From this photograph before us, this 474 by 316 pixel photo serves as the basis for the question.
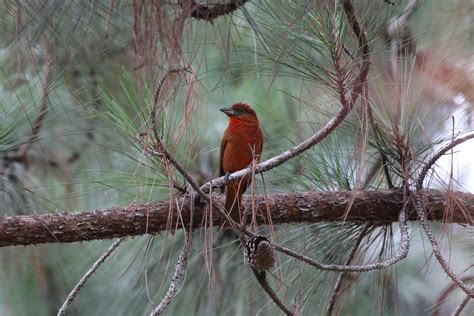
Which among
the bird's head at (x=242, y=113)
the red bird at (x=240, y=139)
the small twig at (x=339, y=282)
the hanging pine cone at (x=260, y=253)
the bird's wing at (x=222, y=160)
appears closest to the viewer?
the hanging pine cone at (x=260, y=253)

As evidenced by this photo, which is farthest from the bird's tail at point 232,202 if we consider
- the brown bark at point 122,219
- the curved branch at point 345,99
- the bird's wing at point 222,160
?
the curved branch at point 345,99

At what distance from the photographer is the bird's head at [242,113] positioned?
2.49m

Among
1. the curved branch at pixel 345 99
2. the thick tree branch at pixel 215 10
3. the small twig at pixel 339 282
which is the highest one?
the thick tree branch at pixel 215 10

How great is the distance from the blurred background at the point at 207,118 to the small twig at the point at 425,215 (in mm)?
50

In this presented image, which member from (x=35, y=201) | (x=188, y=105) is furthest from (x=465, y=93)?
(x=35, y=201)

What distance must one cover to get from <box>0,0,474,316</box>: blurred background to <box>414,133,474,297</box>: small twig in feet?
0.16

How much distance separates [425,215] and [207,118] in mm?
542

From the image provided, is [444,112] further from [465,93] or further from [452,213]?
[452,213]

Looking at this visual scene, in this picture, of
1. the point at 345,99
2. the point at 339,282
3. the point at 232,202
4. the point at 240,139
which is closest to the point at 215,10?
the point at 345,99

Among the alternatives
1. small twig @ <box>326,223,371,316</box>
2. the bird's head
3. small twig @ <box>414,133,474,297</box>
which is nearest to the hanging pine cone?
small twig @ <box>414,133,474,297</box>

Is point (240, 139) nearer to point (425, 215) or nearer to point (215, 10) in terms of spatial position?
point (425, 215)

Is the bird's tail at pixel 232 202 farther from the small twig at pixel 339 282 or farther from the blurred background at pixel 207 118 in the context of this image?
the small twig at pixel 339 282

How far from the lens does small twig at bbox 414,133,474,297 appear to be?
62.1 inches

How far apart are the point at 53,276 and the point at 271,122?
3.12 ft
